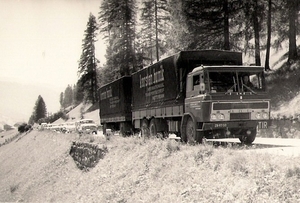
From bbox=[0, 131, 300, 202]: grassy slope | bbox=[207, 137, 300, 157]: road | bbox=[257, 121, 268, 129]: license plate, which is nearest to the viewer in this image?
bbox=[0, 131, 300, 202]: grassy slope

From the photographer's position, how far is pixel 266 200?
5.70 metres

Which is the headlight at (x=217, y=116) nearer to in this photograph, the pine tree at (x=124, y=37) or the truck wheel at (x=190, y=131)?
the truck wheel at (x=190, y=131)

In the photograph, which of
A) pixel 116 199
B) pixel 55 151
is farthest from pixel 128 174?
pixel 55 151

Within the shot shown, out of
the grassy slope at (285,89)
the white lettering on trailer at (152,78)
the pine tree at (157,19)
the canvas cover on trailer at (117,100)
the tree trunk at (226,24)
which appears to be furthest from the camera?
the pine tree at (157,19)

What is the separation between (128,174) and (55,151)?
1742 centimetres

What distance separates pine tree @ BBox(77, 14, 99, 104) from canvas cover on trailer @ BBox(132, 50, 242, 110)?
47172 mm

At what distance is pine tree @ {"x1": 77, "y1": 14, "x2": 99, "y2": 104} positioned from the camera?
205 ft

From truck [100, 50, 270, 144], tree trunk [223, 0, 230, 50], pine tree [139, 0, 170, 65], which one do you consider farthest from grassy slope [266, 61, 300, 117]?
pine tree [139, 0, 170, 65]

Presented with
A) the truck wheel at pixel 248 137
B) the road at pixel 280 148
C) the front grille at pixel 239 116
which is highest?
the front grille at pixel 239 116

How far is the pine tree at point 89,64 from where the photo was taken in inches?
2463

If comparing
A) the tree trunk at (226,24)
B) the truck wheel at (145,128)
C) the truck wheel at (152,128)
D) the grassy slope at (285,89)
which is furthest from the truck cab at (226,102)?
the tree trunk at (226,24)

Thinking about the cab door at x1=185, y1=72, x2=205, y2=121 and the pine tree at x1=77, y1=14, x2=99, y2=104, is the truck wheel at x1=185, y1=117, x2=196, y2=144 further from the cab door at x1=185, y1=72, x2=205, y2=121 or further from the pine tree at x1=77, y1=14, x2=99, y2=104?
the pine tree at x1=77, y1=14, x2=99, y2=104

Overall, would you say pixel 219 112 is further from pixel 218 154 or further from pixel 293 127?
pixel 293 127

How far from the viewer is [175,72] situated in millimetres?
12992
